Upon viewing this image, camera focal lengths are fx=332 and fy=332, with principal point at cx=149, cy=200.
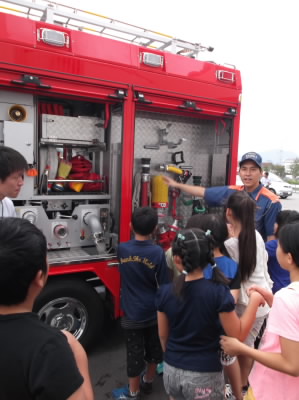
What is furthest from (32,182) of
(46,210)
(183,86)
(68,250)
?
(183,86)

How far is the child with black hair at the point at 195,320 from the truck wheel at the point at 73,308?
1.42 metres

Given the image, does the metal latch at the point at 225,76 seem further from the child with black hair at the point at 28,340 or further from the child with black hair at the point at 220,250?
the child with black hair at the point at 28,340

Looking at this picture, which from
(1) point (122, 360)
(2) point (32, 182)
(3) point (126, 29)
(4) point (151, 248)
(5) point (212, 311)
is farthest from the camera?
(3) point (126, 29)

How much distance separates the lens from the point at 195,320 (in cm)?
167

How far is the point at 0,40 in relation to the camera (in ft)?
8.23

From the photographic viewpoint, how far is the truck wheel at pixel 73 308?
2902 millimetres

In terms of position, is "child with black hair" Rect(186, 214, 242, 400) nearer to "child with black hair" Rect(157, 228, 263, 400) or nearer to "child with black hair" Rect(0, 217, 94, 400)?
"child with black hair" Rect(157, 228, 263, 400)

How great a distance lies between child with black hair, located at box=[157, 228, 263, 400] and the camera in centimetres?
164

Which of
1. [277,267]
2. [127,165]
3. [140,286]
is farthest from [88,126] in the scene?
[277,267]

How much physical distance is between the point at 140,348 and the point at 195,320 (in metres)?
1.11

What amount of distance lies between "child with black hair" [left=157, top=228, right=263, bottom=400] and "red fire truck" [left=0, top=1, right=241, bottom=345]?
144 centimetres

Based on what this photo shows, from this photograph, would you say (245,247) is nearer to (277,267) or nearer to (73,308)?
(277,267)

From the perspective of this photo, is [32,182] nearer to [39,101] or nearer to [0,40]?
[39,101]

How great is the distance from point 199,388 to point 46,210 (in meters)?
2.11
